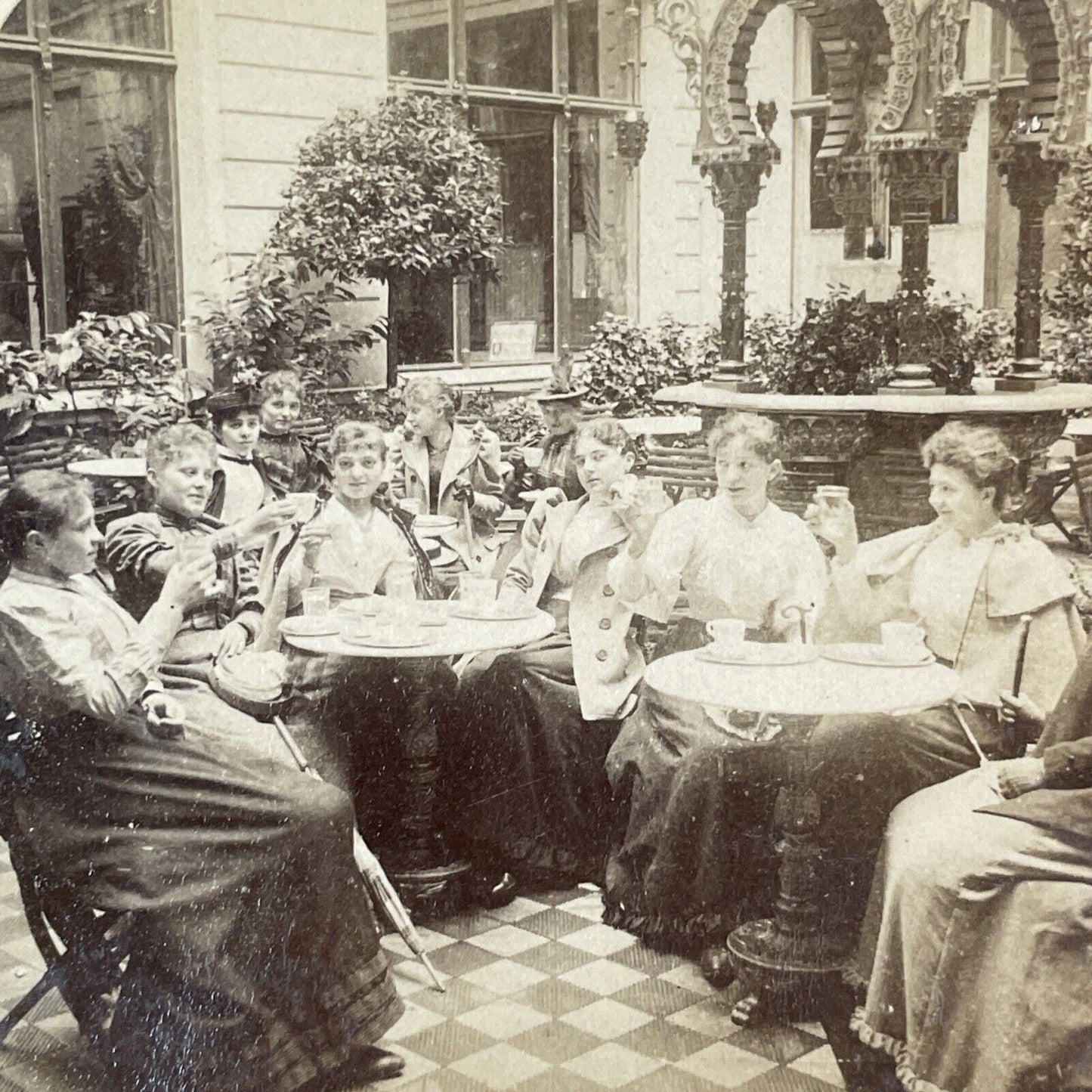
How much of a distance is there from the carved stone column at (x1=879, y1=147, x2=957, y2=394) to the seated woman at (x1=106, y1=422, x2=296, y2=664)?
193cm

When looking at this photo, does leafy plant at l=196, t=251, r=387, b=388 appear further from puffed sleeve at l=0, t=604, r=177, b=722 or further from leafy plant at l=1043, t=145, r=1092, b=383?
leafy plant at l=1043, t=145, r=1092, b=383

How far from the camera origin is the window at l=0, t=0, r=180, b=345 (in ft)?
12.5

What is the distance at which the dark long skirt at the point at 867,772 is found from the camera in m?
3.50

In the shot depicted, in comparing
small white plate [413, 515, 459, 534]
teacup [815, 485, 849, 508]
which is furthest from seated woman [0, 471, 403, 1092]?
teacup [815, 485, 849, 508]

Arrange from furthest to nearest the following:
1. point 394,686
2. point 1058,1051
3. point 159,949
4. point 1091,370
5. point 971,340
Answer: point 394,686, point 971,340, point 1091,370, point 159,949, point 1058,1051

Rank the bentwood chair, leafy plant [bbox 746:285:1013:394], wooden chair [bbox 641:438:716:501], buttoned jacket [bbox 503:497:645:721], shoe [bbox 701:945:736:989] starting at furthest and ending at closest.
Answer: leafy plant [bbox 746:285:1013:394], buttoned jacket [bbox 503:497:645:721], wooden chair [bbox 641:438:716:501], shoe [bbox 701:945:736:989], the bentwood chair

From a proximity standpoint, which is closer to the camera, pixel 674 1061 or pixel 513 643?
pixel 674 1061

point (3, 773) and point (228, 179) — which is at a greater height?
point (228, 179)

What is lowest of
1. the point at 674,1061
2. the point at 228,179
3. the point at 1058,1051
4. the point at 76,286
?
the point at 674,1061

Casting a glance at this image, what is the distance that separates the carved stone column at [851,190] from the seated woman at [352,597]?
1.71 metres

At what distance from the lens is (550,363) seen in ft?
15.1

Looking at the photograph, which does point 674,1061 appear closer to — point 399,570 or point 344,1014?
point 344,1014

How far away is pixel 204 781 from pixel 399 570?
46.9 inches

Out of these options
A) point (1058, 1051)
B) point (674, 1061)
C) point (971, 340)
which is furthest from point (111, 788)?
point (971, 340)
